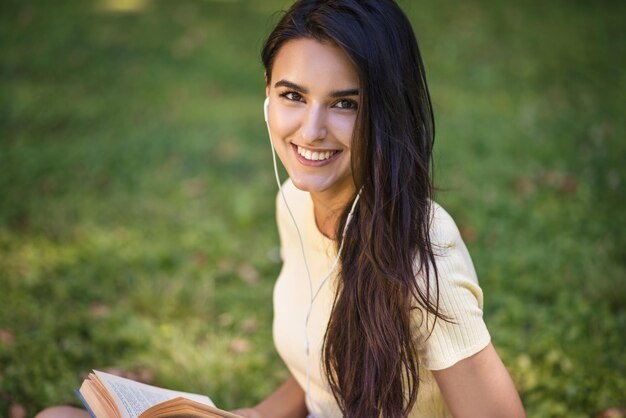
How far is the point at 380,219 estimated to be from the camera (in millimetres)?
1817

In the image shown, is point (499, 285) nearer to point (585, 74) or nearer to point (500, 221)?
point (500, 221)

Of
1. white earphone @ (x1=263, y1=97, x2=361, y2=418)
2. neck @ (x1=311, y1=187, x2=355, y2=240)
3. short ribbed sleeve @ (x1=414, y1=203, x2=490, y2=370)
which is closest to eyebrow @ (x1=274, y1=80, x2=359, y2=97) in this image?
white earphone @ (x1=263, y1=97, x2=361, y2=418)

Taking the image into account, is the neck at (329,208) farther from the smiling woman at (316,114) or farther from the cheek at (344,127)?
the cheek at (344,127)

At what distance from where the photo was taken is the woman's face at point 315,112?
5.81 feet

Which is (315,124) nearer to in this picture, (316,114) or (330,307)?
(316,114)

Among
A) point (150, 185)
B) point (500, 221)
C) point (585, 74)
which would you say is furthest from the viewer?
point (585, 74)

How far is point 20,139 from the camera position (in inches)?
213

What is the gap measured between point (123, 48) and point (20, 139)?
2337mm

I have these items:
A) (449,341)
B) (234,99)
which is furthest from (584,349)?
(234,99)

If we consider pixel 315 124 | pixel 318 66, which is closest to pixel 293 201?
pixel 315 124

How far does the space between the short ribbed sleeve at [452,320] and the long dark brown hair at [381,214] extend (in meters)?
0.03

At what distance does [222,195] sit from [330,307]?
2888 millimetres

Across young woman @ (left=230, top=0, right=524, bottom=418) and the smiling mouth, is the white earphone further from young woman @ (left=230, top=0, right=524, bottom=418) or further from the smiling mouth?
the smiling mouth

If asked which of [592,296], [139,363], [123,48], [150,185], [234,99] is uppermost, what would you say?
[123,48]
